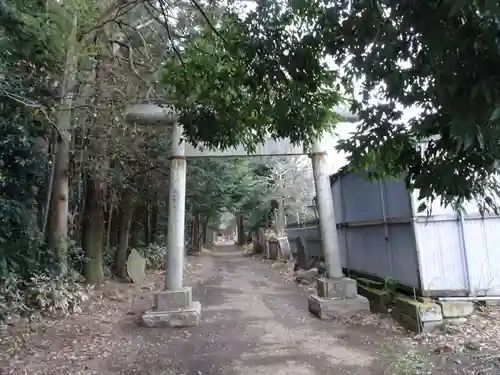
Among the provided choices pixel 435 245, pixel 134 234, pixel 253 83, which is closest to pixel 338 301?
pixel 435 245

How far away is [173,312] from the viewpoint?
6371mm

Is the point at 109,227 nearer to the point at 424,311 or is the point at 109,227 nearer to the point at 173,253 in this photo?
the point at 173,253

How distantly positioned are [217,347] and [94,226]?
5328 millimetres

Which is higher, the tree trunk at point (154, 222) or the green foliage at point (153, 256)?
the tree trunk at point (154, 222)

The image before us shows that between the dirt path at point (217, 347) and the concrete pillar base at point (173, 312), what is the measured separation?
174 mm

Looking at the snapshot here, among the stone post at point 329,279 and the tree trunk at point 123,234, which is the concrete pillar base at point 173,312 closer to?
the stone post at point 329,279

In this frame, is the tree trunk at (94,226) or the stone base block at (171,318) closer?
the stone base block at (171,318)

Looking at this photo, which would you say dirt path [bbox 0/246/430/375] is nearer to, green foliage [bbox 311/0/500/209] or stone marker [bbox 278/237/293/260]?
green foliage [bbox 311/0/500/209]

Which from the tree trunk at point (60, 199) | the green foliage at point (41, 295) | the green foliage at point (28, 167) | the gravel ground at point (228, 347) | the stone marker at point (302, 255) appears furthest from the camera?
the stone marker at point (302, 255)

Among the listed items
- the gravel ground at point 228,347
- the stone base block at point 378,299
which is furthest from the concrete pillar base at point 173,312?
the stone base block at point 378,299

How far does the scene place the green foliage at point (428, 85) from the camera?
1.60m

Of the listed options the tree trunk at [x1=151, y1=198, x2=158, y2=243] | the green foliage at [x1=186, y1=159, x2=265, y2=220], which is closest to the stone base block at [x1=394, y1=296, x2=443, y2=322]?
the green foliage at [x1=186, y1=159, x2=265, y2=220]

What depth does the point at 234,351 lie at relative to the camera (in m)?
5.08

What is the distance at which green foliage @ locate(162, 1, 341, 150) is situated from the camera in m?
2.95
